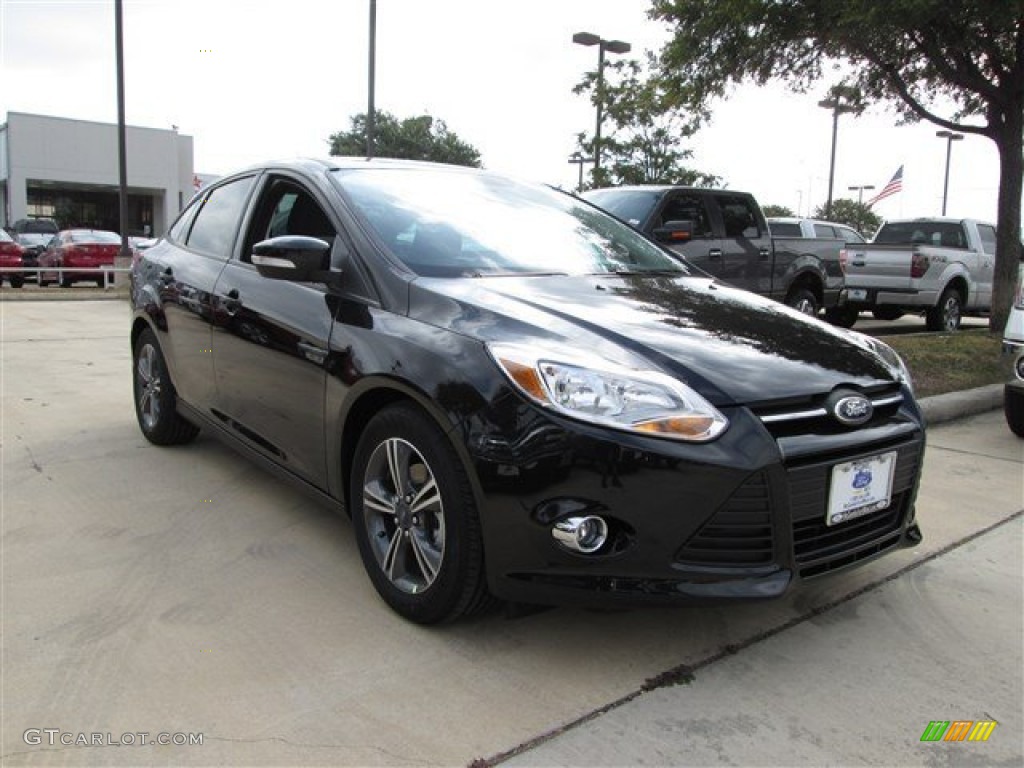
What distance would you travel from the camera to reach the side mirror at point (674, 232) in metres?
7.15

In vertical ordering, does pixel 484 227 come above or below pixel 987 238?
below

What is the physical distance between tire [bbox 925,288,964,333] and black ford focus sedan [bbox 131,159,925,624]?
33.1ft

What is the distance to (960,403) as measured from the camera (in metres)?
6.56

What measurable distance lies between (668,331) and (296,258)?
4.60 feet

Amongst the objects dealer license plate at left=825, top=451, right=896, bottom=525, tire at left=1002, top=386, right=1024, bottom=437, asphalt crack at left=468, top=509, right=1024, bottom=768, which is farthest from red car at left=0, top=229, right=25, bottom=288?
dealer license plate at left=825, top=451, right=896, bottom=525

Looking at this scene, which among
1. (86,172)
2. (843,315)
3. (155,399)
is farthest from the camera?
(86,172)

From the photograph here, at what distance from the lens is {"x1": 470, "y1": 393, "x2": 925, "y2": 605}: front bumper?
2336 millimetres

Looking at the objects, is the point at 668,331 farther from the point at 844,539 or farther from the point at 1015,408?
the point at 1015,408

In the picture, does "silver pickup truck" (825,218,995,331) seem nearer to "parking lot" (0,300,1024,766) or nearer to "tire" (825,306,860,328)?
"tire" (825,306,860,328)

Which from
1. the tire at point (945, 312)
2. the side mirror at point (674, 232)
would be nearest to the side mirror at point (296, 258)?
the side mirror at point (674, 232)

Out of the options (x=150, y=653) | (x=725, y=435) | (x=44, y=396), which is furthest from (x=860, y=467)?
(x=44, y=396)

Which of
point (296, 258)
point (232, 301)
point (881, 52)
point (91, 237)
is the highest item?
point (881, 52)

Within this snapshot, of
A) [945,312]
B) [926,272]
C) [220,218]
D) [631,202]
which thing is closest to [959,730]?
[220,218]

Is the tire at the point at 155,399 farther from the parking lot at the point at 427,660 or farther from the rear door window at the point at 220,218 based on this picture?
the parking lot at the point at 427,660
